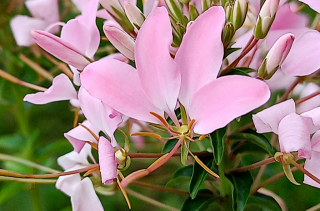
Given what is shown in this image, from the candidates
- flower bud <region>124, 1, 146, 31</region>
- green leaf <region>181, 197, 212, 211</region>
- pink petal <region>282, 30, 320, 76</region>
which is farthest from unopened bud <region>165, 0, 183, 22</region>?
green leaf <region>181, 197, 212, 211</region>

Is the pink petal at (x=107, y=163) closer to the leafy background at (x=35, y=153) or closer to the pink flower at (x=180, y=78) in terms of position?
the pink flower at (x=180, y=78)

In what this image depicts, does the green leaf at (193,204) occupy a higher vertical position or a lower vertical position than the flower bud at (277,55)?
lower

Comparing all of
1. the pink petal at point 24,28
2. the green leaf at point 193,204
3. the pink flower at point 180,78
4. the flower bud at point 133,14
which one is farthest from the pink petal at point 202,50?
the pink petal at point 24,28

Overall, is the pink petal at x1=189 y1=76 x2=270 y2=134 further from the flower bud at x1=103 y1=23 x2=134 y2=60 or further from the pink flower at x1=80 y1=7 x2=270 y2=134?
the flower bud at x1=103 y1=23 x2=134 y2=60

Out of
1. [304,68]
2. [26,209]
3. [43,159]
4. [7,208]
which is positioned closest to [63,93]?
[304,68]

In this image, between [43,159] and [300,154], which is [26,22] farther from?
[300,154]

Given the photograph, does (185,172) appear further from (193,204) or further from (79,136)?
(79,136)

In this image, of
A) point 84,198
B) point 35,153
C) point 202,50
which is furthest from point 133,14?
point 35,153

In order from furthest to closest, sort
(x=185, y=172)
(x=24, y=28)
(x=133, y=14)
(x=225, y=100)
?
(x=24, y=28), (x=185, y=172), (x=133, y=14), (x=225, y=100)
